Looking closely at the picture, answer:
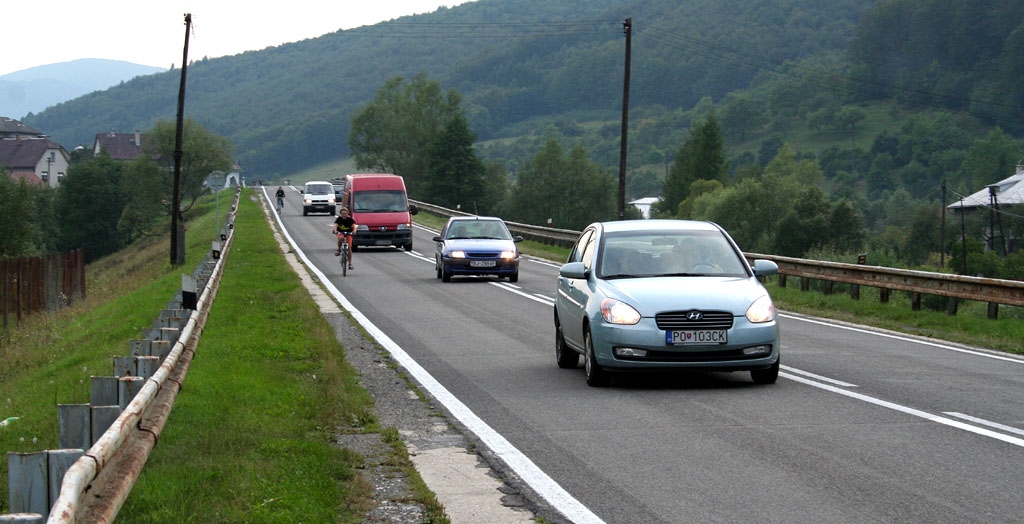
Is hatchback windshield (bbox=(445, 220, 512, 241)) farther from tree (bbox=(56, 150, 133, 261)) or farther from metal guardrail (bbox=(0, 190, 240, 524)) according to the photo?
tree (bbox=(56, 150, 133, 261))

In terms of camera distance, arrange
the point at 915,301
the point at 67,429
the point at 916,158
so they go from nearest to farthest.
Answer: the point at 67,429 < the point at 915,301 < the point at 916,158

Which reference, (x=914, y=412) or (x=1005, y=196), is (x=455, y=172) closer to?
(x=1005, y=196)

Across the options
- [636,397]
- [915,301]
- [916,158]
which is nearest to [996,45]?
[916,158]

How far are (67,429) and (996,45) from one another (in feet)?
598

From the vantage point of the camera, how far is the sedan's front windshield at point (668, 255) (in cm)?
1183

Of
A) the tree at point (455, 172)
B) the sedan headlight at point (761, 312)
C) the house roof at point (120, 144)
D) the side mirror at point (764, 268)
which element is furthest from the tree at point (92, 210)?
the sedan headlight at point (761, 312)

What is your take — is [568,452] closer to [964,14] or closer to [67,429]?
[67,429]

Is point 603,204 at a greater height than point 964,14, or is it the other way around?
point 964,14

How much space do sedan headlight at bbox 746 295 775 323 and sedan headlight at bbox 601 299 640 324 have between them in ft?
3.36

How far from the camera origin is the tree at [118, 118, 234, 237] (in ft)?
328

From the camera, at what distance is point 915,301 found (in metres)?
19.8

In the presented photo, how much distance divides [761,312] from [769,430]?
248cm

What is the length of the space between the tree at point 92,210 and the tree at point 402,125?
1201 inches

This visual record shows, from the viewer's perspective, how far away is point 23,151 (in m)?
168
